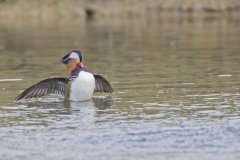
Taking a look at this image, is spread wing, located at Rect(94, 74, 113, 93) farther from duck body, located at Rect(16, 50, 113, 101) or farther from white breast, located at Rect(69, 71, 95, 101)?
white breast, located at Rect(69, 71, 95, 101)

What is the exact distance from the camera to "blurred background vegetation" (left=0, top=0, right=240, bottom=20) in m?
50.1

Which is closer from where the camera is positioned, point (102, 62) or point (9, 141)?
point (9, 141)

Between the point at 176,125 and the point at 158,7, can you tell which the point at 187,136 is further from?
the point at 158,7

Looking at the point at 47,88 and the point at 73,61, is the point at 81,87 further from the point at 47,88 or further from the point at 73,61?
the point at 47,88

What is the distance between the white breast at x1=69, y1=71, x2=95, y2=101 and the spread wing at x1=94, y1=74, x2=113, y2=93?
85cm

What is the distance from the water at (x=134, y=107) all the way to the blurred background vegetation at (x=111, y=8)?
65.7ft

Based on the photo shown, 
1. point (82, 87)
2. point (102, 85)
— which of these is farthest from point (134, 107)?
point (102, 85)

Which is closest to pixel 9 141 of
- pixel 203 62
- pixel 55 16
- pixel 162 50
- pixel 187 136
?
pixel 187 136

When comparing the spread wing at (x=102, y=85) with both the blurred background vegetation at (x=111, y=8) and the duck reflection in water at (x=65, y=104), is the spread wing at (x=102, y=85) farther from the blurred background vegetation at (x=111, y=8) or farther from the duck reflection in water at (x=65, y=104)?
the blurred background vegetation at (x=111, y=8)

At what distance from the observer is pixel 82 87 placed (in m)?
15.0

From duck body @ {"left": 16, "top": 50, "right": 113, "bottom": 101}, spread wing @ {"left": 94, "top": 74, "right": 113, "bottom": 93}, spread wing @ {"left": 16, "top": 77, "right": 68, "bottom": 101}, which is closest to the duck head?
duck body @ {"left": 16, "top": 50, "right": 113, "bottom": 101}

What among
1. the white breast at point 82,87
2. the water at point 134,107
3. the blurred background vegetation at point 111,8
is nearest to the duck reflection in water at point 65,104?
the water at point 134,107

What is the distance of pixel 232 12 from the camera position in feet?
165

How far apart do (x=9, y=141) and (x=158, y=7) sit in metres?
40.7
